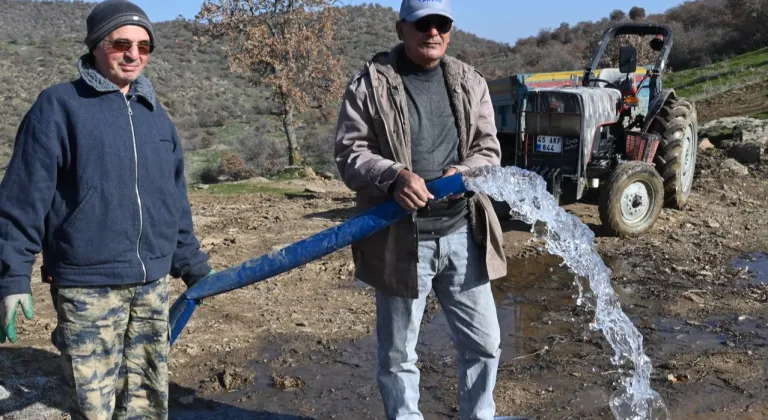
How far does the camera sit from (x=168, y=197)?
2.76 m

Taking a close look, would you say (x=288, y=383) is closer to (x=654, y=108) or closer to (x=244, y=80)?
(x=654, y=108)

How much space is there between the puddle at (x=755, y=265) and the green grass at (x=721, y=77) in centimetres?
1028

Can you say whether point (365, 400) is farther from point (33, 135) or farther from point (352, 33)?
point (352, 33)

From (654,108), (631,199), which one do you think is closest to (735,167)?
(654,108)

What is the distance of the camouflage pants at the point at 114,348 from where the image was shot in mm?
2592

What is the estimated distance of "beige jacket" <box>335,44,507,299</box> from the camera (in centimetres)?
270

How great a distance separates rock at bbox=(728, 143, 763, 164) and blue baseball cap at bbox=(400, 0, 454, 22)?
27.4 feet

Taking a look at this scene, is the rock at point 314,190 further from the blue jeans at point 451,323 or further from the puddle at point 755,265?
the blue jeans at point 451,323

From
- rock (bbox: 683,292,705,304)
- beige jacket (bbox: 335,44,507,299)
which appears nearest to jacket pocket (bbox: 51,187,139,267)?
beige jacket (bbox: 335,44,507,299)

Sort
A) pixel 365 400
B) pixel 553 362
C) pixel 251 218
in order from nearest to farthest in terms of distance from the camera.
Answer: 1. pixel 365 400
2. pixel 553 362
3. pixel 251 218

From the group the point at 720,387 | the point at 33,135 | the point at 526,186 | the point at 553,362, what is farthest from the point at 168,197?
the point at 720,387

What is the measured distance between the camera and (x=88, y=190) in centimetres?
252

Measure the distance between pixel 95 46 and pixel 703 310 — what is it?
14.0ft

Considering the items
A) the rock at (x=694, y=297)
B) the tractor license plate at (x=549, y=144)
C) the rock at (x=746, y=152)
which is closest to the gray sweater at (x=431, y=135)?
the rock at (x=694, y=297)
